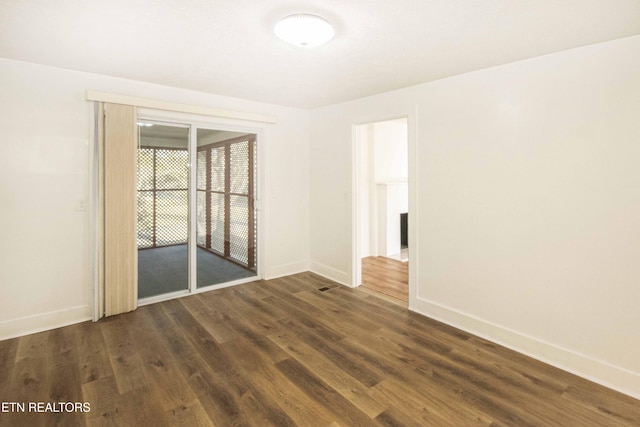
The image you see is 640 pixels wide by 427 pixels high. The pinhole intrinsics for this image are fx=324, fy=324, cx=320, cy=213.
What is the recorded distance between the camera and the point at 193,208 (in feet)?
12.5

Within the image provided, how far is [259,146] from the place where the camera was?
14.3ft

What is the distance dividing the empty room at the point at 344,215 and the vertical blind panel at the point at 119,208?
0.8 inches

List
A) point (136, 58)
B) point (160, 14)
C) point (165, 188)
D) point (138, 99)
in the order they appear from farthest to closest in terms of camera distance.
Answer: point (165, 188) → point (138, 99) → point (136, 58) → point (160, 14)

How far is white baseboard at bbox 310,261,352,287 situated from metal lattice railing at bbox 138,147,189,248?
1871mm

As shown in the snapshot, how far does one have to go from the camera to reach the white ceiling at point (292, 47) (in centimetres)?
185

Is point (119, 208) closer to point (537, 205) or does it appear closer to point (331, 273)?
point (331, 273)

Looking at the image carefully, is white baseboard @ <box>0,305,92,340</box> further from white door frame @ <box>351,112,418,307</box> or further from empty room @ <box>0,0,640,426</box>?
white door frame @ <box>351,112,418,307</box>

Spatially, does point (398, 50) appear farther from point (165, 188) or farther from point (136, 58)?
point (165, 188)

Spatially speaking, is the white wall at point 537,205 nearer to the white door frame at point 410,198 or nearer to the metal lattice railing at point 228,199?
the white door frame at point 410,198

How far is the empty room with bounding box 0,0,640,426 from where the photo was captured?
6.55 feet

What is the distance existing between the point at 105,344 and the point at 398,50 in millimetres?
3345

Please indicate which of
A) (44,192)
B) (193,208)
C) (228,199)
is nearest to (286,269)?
(228,199)

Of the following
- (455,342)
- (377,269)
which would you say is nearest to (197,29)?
(455,342)

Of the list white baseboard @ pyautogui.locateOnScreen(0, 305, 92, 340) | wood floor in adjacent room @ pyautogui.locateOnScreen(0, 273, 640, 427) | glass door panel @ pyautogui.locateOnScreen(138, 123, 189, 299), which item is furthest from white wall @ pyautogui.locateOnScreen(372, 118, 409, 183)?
white baseboard @ pyautogui.locateOnScreen(0, 305, 92, 340)
